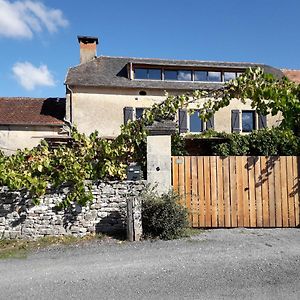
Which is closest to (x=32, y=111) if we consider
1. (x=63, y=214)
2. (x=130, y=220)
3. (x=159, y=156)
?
(x=63, y=214)

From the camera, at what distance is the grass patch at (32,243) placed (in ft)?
19.2

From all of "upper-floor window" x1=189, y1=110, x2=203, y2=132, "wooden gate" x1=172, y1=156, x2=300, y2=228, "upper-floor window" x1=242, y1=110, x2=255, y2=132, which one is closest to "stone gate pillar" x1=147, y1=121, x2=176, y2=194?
"wooden gate" x1=172, y1=156, x2=300, y2=228

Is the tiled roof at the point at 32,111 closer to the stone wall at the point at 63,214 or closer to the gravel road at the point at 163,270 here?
the stone wall at the point at 63,214

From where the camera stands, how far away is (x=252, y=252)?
5.35m

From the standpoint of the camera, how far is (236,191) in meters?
7.14

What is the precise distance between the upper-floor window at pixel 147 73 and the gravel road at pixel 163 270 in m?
15.8

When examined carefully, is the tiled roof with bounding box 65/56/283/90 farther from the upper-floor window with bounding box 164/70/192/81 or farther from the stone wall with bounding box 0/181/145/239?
the stone wall with bounding box 0/181/145/239

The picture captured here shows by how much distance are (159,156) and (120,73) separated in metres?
14.9

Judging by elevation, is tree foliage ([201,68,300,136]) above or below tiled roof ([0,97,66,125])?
below

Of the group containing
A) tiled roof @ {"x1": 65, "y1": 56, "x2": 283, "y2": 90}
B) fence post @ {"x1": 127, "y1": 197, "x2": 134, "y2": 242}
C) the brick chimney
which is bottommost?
fence post @ {"x1": 127, "y1": 197, "x2": 134, "y2": 242}

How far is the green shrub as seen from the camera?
6223 mm

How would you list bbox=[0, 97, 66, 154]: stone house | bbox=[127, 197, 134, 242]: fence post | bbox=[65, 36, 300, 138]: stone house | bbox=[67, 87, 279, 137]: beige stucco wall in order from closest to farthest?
1. bbox=[127, 197, 134, 242]: fence post
2. bbox=[0, 97, 66, 154]: stone house
3. bbox=[67, 87, 279, 137]: beige stucco wall
4. bbox=[65, 36, 300, 138]: stone house

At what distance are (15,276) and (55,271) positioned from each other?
518mm

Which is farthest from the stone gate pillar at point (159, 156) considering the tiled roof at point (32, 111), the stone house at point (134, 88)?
the tiled roof at point (32, 111)
